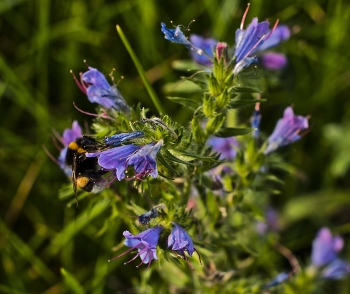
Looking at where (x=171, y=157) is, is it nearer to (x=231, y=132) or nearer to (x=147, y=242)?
(x=147, y=242)

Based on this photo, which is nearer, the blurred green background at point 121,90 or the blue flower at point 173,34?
the blue flower at point 173,34

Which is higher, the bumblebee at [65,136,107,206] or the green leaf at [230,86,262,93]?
the bumblebee at [65,136,107,206]

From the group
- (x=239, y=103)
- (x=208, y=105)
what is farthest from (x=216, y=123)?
(x=239, y=103)

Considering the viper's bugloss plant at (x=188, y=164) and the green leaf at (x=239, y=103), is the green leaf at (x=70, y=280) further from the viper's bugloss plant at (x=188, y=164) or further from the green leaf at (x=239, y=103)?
the green leaf at (x=239, y=103)

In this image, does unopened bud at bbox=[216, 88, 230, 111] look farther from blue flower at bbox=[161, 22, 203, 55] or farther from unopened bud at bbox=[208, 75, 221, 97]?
blue flower at bbox=[161, 22, 203, 55]

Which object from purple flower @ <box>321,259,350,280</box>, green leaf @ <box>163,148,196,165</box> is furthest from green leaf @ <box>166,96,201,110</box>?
purple flower @ <box>321,259,350,280</box>

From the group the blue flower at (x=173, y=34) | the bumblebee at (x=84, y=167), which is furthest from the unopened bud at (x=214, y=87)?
the bumblebee at (x=84, y=167)
